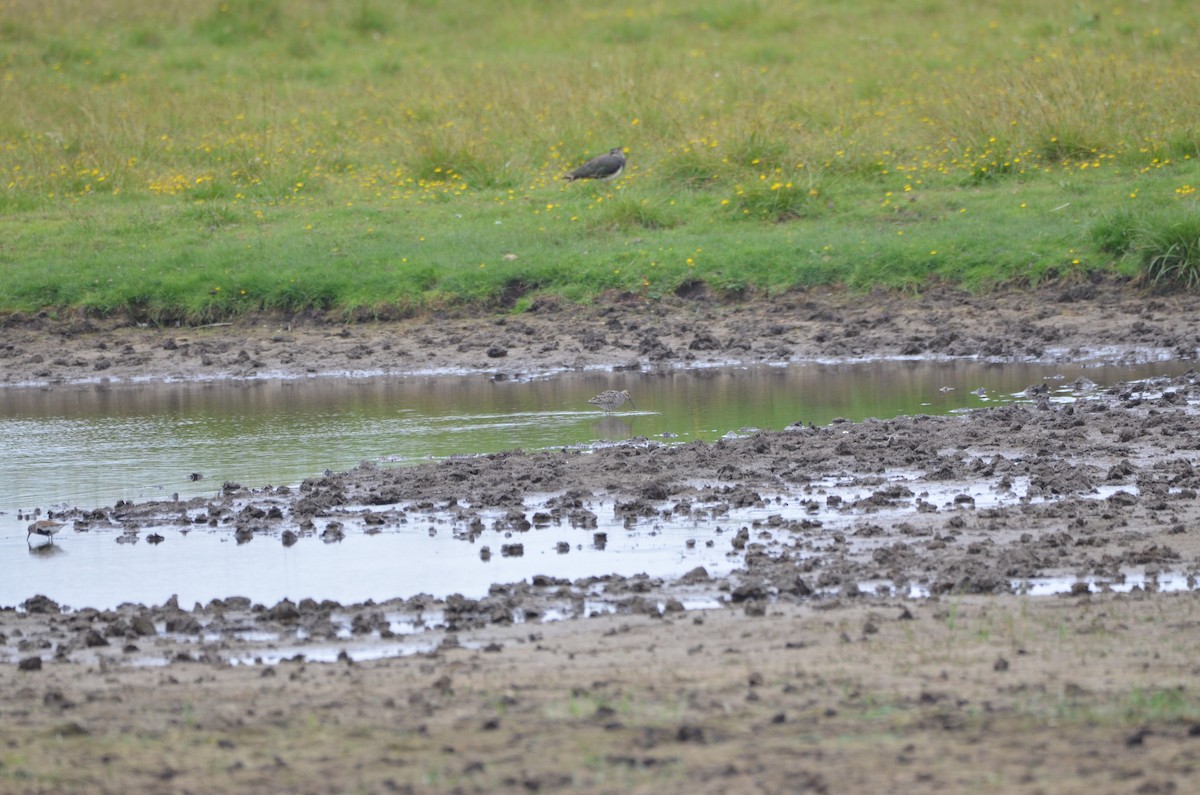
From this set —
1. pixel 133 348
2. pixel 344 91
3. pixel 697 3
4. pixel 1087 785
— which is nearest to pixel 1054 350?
pixel 133 348

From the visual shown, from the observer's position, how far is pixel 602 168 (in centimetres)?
1823

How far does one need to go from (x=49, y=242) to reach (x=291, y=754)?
1397 centimetres

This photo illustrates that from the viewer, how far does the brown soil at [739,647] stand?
14.5 ft

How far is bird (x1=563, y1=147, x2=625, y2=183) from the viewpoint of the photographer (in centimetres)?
1825

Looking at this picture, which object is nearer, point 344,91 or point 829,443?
point 829,443

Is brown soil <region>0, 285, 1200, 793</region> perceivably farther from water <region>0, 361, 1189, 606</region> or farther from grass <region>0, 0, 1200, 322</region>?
grass <region>0, 0, 1200, 322</region>

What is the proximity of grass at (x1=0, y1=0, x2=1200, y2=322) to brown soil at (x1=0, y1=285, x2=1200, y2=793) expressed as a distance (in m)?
5.56

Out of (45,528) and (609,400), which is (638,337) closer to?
(609,400)

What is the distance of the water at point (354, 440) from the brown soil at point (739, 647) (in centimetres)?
39

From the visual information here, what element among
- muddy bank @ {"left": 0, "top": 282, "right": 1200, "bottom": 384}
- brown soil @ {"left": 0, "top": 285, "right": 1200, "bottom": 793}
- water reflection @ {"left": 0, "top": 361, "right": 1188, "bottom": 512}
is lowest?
brown soil @ {"left": 0, "top": 285, "right": 1200, "bottom": 793}

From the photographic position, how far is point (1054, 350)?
13.4 m

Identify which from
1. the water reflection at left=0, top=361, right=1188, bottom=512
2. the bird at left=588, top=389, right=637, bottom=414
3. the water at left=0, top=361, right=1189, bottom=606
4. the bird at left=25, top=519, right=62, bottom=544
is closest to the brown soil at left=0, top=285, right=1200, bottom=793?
the bird at left=25, top=519, right=62, bottom=544

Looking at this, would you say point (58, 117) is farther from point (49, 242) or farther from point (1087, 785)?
point (1087, 785)

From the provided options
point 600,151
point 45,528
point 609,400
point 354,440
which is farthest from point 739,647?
point 600,151
